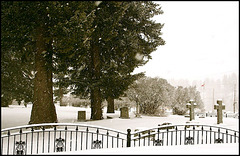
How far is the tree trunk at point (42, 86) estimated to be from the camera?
538 centimetres

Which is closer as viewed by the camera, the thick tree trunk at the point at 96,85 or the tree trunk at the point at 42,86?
the tree trunk at the point at 42,86

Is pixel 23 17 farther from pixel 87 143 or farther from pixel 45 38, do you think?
pixel 87 143

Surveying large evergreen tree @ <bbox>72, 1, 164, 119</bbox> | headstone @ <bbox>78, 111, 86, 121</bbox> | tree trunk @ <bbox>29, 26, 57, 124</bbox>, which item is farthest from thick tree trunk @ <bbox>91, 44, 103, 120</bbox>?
tree trunk @ <bbox>29, 26, 57, 124</bbox>

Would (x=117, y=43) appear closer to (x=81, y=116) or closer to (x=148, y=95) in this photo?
(x=81, y=116)

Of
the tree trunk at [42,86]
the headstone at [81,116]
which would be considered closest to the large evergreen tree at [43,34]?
the tree trunk at [42,86]

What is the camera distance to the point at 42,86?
5.47 m

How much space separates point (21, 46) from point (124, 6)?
8.93 feet

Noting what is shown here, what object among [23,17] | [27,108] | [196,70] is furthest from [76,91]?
[196,70]

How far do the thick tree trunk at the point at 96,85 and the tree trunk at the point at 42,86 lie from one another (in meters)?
1.98

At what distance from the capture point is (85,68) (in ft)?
27.1

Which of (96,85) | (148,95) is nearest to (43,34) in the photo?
(96,85)

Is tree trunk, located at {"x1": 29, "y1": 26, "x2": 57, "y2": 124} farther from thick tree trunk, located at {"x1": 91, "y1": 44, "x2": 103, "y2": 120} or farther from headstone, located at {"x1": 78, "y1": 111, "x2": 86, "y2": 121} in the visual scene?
thick tree trunk, located at {"x1": 91, "y1": 44, "x2": 103, "y2": 120}

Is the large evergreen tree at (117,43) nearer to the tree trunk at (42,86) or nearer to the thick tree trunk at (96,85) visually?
the thick tree trunk at (96,85)

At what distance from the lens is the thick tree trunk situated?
7409 mm
